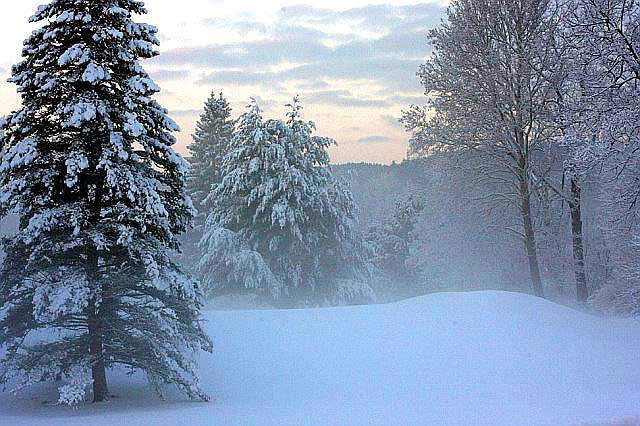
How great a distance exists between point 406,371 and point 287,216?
11978 millimetres

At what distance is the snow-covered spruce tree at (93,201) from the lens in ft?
30.4

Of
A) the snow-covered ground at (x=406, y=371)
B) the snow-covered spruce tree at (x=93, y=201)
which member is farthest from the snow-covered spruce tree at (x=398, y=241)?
the snow-covered spruce tree at (x=93, y=201)

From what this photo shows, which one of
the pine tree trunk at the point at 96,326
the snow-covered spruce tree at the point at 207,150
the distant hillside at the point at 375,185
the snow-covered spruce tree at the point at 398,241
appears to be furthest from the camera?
the distant hillside at the point at 375,185

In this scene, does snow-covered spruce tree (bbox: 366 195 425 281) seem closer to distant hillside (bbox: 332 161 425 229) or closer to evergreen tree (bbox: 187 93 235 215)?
evergreen tree (bbox: 187 93 235 215)

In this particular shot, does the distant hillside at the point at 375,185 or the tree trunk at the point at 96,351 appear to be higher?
the distant hillside at the point at 375,185

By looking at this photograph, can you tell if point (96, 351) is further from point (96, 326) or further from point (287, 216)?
point (287, 216)

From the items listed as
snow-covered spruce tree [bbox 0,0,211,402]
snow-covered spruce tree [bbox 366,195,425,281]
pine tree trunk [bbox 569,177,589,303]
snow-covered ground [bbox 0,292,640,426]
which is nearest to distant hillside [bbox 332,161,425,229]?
snow-covered spruce tree [bbox 366,195,425,281]

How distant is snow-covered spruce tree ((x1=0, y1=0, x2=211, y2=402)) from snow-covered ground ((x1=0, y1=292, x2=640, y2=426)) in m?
0.93

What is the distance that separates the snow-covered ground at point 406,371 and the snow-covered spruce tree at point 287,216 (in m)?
8.56

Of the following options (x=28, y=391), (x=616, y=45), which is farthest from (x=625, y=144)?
(x=28, y=391)

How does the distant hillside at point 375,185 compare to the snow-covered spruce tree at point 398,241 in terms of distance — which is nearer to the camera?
the snow-covered spruce tree at point 398,241

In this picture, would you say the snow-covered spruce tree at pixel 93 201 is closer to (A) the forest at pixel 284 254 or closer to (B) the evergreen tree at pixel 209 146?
(A) the forest at pixel 284 254

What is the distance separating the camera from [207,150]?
32.1 metres

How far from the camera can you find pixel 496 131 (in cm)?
2064
